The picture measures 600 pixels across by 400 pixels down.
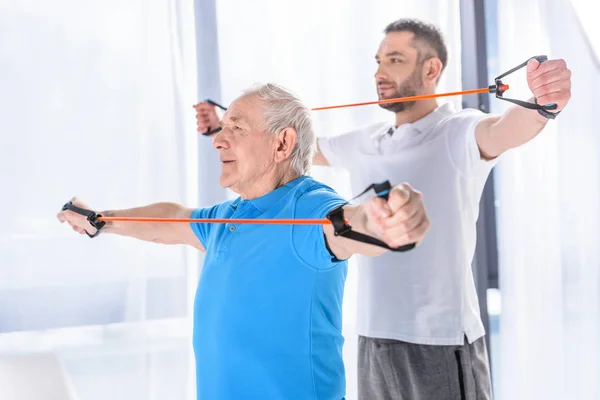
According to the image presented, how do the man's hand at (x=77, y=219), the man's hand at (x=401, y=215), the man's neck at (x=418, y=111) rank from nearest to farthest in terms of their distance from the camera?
the man's hand at (x=401, y=215) → the man's hand at (x=77, y=219) → the man's neck at (x=418, y=111)

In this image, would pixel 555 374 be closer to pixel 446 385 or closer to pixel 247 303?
pixel 446 385

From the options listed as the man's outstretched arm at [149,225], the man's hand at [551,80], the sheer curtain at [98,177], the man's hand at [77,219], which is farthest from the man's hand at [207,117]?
the man's hand at [551,80]

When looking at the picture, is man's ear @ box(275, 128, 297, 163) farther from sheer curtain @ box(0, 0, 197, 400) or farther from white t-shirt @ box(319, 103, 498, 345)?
sheer curtain @ box(0, 0, 197, 400)

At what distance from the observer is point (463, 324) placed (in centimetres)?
199

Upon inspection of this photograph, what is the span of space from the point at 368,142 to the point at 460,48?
716 millimetres

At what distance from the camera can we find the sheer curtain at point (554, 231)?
2572 millimetres

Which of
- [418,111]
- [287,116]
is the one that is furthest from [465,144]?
[287,116]

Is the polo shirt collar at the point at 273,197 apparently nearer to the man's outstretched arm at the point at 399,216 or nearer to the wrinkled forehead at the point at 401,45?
the man's outstretched arm at the point at 399,216

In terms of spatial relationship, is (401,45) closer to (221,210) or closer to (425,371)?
(221,210)

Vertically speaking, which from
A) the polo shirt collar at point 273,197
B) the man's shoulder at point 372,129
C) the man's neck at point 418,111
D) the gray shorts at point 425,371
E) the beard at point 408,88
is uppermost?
the beard at point 408,88

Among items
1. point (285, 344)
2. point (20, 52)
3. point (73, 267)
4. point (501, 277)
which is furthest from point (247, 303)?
point (501, 277)

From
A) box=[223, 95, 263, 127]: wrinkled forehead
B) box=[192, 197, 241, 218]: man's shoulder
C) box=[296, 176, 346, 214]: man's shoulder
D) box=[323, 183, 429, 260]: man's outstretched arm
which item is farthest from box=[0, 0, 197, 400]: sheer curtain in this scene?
box=[323, 183, 429, 260]: man's outstretched arm

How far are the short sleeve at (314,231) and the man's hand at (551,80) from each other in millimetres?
523

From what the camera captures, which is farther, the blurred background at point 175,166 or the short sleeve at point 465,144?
the blurred background at point 175,166
